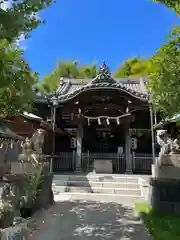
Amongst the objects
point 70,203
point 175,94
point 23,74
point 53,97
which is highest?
point 53,97

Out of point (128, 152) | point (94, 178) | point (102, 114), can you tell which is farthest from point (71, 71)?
point (94, 178)

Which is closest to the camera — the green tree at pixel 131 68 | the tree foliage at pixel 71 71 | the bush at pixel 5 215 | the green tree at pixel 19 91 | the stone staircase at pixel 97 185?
the bush at pixel 5 215

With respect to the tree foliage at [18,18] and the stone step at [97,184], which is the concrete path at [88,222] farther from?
the tree foliage at [18,18]

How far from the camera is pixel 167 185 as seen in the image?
7625 millimetres

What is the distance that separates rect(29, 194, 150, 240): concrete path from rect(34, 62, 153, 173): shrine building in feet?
21.6

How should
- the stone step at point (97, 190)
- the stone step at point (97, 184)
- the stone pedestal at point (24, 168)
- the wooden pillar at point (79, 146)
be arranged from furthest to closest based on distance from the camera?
the wooden pillar at point (79, 146)
the stone step at point (97, 184)
the stone step at point (97, 190)
the stone pedestal at point (24, 168)

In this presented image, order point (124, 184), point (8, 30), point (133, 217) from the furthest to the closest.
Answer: point (124, 184)
point (133, 217)
point (8, 30)

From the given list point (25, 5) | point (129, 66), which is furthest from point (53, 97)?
point (129, 66)

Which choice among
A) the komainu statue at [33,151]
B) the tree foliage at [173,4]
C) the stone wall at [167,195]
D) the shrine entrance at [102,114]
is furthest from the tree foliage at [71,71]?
the tree foliage at [173,4]

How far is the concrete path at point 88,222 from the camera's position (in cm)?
545

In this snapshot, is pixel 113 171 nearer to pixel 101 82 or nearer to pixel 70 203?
pixel 101 82

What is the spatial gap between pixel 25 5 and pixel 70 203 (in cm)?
747

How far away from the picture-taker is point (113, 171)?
16.4 m

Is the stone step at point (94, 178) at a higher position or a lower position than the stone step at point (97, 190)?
higher
